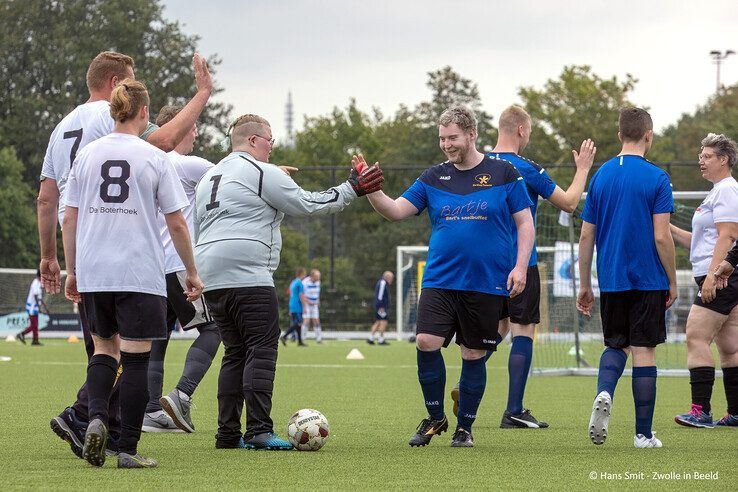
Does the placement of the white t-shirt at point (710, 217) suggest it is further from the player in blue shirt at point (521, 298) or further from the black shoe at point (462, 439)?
the black shoe at point (462, 439)

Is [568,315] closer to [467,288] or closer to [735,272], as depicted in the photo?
[735,272]

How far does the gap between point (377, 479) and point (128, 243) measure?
1.76m

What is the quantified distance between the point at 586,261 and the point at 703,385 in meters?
2.02

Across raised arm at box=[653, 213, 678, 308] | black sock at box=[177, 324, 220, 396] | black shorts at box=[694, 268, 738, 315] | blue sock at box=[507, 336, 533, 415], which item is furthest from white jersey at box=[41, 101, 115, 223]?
black shorts at box=[694, 268, 738, 315]

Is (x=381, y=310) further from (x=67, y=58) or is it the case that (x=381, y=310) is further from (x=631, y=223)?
(x=67, y=58)

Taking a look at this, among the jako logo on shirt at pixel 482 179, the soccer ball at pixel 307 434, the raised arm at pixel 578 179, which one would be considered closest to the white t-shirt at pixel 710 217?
the raised arm at pixel 578 179

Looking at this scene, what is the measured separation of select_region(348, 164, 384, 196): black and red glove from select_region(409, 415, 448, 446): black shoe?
1513 millimetres

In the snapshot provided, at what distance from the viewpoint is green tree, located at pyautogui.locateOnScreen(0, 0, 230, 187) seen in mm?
53844

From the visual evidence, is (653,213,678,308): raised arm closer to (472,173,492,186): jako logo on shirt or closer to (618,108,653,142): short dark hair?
(618,108,653,142): short dark hair

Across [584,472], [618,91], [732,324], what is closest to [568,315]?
[732,324]

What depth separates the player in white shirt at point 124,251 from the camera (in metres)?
6.05

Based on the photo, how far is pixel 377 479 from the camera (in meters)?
5.66

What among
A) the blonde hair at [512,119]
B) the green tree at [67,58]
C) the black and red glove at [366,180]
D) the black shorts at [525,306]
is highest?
the green tree at [67,58]

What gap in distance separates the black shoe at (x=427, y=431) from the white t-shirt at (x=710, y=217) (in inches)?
105
